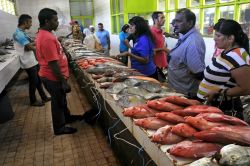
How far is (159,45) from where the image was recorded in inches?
178

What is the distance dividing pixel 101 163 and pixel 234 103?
172 cm

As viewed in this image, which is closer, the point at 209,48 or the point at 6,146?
the point at 6,146

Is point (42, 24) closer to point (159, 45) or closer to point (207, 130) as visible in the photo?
point (159, 45)

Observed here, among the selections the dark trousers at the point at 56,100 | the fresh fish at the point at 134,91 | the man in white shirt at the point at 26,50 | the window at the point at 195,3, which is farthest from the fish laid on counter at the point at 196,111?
the window at the point at 195,3

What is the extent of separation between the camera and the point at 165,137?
151cm

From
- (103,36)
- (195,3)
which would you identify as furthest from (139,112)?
(103,36)

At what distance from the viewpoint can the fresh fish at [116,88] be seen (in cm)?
269

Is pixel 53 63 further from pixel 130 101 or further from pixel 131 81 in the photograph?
pixel 130 101

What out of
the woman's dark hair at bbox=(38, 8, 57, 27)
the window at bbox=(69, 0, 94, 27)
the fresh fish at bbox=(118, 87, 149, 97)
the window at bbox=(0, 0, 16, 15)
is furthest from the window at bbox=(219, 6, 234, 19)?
the window at bbox=(69, 0, 94, 27)

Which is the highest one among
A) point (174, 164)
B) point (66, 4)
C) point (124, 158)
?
point (66, 4)

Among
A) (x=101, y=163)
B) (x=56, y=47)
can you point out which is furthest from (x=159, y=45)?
(x=101, y=163)

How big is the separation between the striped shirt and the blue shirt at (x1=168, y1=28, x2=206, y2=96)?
0.45m

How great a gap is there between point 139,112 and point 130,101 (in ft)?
1.11

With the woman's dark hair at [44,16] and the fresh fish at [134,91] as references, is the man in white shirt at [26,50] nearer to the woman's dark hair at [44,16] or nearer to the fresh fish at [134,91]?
the woman's dark hair at [44,16]
